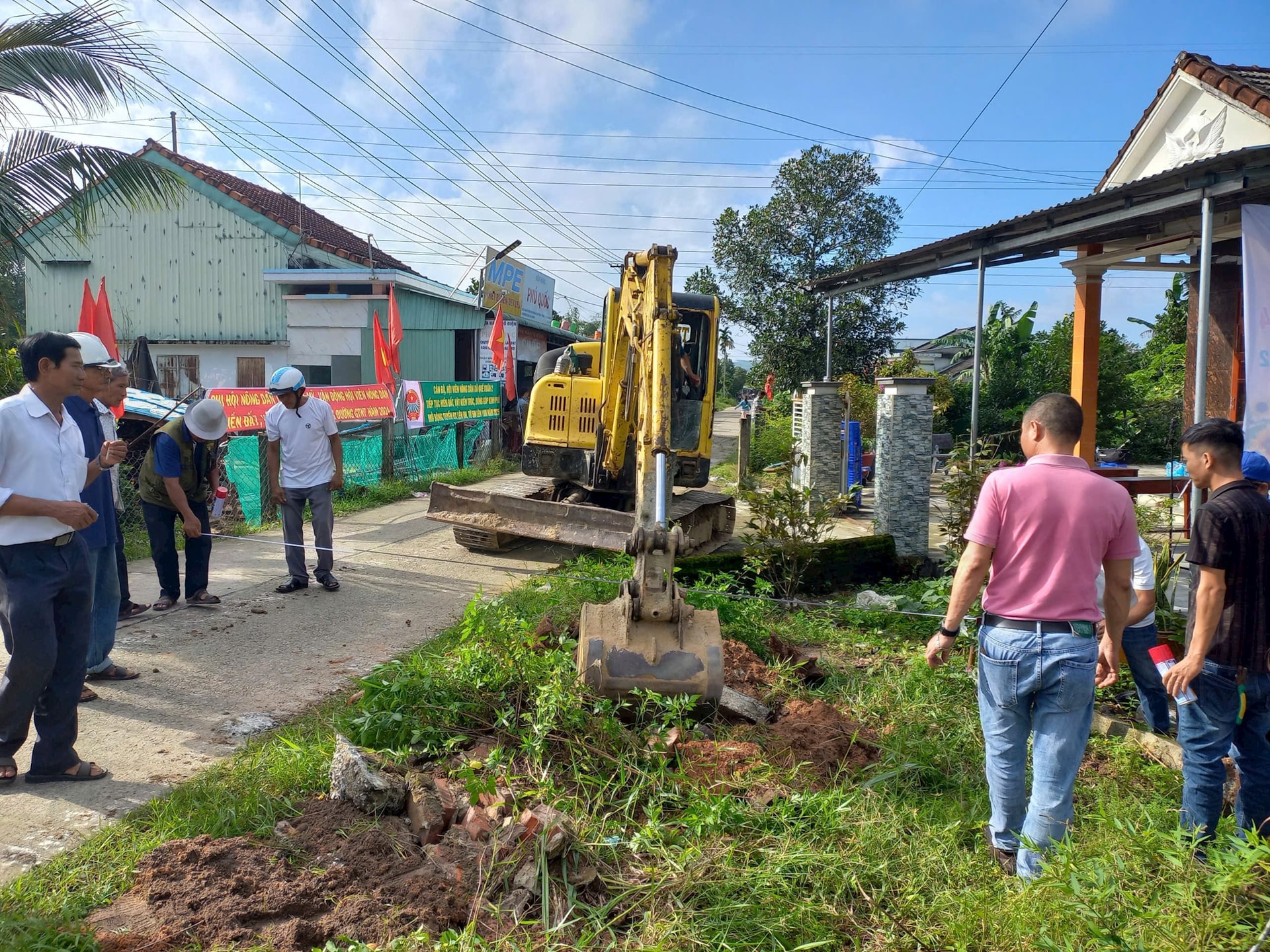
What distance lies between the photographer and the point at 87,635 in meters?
4.31

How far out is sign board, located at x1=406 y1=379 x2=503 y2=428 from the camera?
16.7 m

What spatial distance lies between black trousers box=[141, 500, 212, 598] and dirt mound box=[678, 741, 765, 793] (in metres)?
4.69

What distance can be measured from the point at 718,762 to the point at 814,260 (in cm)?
2210

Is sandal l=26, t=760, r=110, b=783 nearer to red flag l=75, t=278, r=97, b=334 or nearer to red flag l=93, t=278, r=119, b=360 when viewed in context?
red flag l=93, t=278, r=119, b=360

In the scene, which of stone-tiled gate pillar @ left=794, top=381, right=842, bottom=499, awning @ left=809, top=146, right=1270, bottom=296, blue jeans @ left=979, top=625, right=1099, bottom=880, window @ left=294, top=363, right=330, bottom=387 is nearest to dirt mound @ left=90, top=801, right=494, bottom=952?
blue jeans @ left=979, top=625, right=1099, bottom=880

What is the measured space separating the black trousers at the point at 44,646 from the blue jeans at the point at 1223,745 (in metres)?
4.86

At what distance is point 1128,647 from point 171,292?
23083 mm

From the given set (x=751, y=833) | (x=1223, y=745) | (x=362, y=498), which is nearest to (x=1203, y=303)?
(x=1223, y=745)

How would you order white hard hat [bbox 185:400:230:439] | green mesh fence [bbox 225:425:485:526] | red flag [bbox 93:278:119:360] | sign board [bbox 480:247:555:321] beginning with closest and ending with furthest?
white hard hat [bbox 185:400:230:439] → red flag [bbox 93:278:119:360] → green mesh fence [bbox 225:425:485:526] → sign board [bbox 480:247:555:321]

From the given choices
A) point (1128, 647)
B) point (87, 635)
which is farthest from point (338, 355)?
point (1128, 647)

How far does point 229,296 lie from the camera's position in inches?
851

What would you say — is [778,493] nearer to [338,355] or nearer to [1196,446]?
[1196,446]

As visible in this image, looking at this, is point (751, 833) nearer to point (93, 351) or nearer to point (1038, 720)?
point (1038, 720)

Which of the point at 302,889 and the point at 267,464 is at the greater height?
the point at 267,464
